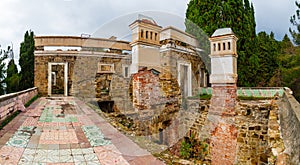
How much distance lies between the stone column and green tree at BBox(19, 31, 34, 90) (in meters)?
8.98

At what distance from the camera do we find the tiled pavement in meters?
2.13

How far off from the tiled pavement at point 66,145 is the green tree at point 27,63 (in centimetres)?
645

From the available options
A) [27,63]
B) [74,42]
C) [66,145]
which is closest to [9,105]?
[66,145]

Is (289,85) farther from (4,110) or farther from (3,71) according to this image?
(3,71)

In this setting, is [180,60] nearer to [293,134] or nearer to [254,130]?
[254,130]

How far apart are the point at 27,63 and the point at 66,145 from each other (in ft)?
28.6

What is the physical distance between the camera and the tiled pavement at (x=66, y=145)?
213 cm

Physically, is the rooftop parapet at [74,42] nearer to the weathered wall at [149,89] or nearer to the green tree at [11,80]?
the green tree at [11,80]

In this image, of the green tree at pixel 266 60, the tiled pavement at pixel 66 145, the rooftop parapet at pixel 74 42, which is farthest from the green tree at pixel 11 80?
the green tree at pixel 266 60

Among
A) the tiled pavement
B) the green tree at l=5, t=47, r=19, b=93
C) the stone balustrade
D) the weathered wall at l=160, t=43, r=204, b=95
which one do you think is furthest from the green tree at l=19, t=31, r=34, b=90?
the weathered wall at l=160, t=43, r=204, b=95

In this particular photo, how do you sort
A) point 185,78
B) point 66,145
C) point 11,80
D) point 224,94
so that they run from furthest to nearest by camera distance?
1. point 11,80
2. point 185,78
3. point 224,94
4. point 66,145

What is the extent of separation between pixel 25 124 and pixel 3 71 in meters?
4.64

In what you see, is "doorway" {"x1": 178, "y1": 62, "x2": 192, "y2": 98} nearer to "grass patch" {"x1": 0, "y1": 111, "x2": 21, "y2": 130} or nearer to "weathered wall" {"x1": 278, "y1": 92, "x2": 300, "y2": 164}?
"weathered wall" {"x1": 278, "y1": 92, "x2": 300, "y2": 164}

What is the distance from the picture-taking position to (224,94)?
15.7 ft
